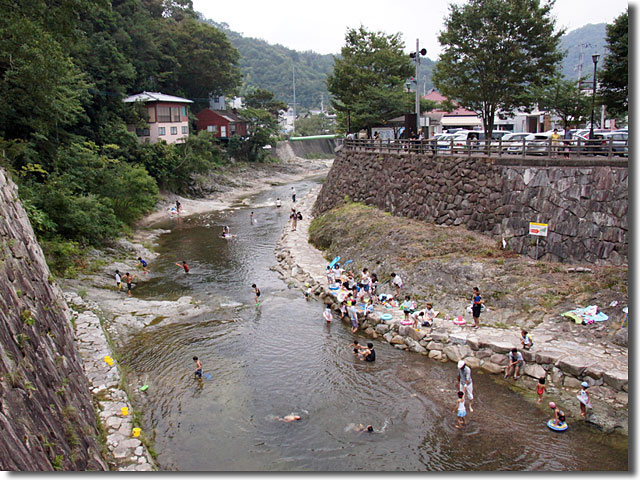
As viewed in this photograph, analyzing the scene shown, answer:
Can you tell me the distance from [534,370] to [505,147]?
37.8 feet

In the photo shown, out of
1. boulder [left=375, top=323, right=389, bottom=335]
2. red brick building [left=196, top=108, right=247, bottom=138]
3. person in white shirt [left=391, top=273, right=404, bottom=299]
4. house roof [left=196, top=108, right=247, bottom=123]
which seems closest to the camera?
boulder [left=375, top=323, right=389, bottom=335]

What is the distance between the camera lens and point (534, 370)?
626 inches

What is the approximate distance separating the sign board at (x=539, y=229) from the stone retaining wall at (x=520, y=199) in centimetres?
18

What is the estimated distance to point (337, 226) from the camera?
31797 mm

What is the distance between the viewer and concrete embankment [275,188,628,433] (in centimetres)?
1420

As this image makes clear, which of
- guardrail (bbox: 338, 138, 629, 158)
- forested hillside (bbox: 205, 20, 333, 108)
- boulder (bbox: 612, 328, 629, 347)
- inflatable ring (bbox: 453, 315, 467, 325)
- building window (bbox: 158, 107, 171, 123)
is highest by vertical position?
forested hillside (bbox: 205, 20, 333, 108)

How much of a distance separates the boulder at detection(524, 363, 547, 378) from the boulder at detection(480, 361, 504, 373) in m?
0.77

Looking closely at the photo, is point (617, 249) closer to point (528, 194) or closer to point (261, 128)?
point (528, 194)

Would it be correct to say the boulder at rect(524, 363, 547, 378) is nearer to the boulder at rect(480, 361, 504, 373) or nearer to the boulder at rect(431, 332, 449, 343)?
the boulder at rect(480, 361, 504, 373)

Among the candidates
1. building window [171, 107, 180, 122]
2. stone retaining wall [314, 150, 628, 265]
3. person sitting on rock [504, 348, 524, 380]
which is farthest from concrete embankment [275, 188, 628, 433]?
building window [171, 107, 180, 122]

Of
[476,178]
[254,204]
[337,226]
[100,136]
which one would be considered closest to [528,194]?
[476,178]

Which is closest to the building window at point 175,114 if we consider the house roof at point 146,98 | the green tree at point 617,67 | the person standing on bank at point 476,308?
the house roof at point 146,98

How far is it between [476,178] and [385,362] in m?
11.6

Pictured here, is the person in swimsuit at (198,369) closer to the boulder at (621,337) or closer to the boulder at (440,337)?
the boulder at (440,337)
